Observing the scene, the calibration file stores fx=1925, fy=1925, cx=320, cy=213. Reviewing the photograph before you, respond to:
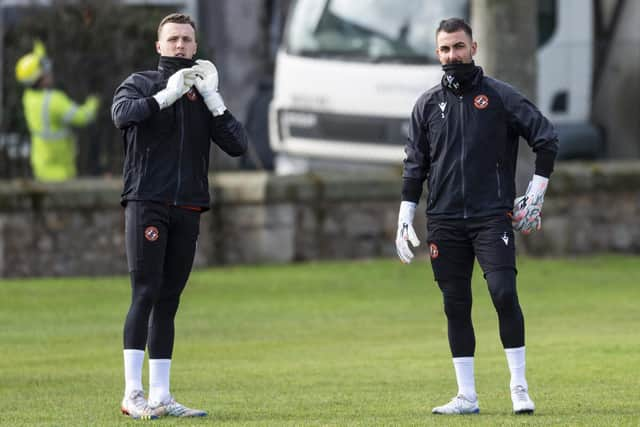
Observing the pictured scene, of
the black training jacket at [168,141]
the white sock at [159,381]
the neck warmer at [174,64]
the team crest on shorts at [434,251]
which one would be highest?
the neck warmer at [174,64]

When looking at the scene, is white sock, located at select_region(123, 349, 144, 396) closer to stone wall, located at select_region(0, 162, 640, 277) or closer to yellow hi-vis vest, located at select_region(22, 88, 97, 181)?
stone wall, located at select_region(0, 162, 640, 277)

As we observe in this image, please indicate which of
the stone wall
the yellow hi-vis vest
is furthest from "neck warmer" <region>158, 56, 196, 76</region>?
the yellow hi-vis vest

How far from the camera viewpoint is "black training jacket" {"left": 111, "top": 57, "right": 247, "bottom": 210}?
8500 millimetres

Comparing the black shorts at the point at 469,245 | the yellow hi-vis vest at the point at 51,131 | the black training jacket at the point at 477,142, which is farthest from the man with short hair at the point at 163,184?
the yellow hi-vis vest at the point at 51,131

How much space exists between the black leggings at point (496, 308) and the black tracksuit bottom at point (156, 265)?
46.0 inches

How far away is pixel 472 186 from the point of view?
28.0 ft

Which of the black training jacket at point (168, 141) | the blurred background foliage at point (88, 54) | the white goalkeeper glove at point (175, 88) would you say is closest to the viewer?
the white goalkeeper glove at point (175, 88)

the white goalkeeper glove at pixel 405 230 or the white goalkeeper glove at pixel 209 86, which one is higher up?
the white goalkeeper glove at pixel 209 86

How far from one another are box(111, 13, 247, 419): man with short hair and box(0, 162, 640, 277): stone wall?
895 cm

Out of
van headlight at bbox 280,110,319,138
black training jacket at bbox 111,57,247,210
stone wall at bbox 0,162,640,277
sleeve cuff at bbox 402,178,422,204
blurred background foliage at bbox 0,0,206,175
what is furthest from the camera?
van headlight at bbox 280,110,319,138

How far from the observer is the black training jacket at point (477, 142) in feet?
28.0

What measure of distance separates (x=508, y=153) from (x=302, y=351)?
3706 millimetres

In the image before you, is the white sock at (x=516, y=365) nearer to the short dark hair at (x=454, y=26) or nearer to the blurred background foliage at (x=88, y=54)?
the short dark hair at (x=454, y=26)

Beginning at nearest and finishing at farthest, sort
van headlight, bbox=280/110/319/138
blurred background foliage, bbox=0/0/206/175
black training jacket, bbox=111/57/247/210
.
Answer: black training jacket, bbox=111/57/247/210, blurred background foliage, bbox=0/0/206/175, van headlight, bbox=280/110/319/138
